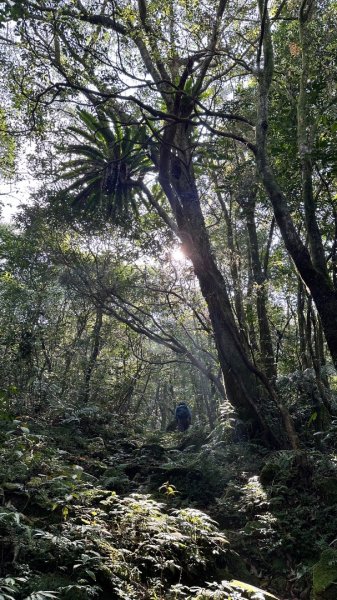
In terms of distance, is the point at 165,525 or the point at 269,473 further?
the point at 269,473

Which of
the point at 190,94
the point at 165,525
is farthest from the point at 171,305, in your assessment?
the point at 165,525

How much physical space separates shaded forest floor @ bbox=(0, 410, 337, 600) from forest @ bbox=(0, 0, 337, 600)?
2 centimetres

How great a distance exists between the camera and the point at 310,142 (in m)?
6.76

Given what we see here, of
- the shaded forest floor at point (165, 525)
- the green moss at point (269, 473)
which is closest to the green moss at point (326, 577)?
the shaded forest floor at point (165, 525)

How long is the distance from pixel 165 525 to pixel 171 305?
10440 mm

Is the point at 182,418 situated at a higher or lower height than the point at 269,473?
higher

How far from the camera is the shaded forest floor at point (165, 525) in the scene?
3418 millimetres

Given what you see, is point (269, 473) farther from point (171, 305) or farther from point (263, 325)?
point (171, 305)

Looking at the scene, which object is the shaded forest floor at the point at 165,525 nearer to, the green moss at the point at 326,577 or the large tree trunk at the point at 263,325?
the green moss at the point at 326,577

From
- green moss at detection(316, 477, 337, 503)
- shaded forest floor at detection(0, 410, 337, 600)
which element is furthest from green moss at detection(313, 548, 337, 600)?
green moss at detection(316, 477, 337, 503)

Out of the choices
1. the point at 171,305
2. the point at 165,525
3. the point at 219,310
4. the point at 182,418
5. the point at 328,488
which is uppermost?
the point at 171,305

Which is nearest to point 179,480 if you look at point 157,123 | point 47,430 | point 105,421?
point 47,430

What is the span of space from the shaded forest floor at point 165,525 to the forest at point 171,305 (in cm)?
2

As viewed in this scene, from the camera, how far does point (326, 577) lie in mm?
4195
